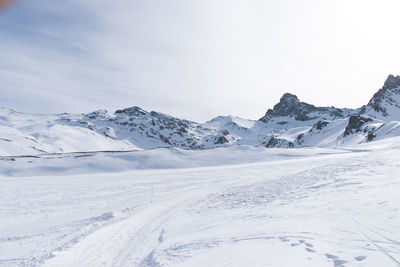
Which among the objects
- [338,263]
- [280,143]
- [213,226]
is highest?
[280,143]

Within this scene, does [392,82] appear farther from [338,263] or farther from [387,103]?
[338,263]

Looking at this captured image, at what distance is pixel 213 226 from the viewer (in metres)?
9.72

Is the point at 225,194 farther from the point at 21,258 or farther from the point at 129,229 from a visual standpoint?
the point at 21,258

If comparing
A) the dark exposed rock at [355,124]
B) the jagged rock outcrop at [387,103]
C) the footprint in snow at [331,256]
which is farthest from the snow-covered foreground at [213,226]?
the jagged rock outcrop at [387,103]

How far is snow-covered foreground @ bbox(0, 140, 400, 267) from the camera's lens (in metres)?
6.55

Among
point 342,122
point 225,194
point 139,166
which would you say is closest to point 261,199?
point 225,194

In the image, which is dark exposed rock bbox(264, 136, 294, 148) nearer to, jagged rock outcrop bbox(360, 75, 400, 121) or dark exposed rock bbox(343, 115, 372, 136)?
jagged rock outcrop bbox(360, 75, 400, 121)

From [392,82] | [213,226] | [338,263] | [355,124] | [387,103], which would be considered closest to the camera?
[338,263]

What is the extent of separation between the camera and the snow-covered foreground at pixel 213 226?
21.5 ft

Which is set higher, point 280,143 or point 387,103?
point 387,103

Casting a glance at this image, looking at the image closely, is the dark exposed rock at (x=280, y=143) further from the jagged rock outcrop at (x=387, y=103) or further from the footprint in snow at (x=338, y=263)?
the footprint in snow at (x=338, y=263)

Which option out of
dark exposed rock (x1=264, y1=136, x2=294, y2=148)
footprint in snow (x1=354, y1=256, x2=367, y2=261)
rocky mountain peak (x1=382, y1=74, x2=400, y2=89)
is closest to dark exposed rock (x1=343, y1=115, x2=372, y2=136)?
dark exposed rock (x1=264, y1=136, x2=294, y2=148)

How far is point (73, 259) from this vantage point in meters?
7.68

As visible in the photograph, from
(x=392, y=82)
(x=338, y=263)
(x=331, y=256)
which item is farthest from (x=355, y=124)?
(x=338, y=263)
